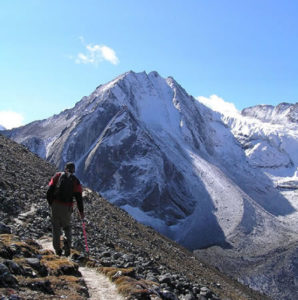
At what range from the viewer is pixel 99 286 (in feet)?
44.3

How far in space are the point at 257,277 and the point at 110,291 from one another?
151 meters

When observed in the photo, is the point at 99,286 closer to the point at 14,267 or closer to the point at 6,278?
the point at 14,267

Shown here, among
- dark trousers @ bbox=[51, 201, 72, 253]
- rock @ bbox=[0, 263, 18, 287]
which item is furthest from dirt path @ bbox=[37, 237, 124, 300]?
rock @ bbox=[0, 263, 18, 287]

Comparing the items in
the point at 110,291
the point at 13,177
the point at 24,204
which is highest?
the point at 13,177

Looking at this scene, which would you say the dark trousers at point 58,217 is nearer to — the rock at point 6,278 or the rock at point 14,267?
the rock at point 14,267

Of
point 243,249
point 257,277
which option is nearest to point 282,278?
point 257,277

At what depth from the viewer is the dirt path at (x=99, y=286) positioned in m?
12.3

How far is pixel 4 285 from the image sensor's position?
9656 millimetres

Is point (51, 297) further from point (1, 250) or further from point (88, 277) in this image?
point (88, 277)

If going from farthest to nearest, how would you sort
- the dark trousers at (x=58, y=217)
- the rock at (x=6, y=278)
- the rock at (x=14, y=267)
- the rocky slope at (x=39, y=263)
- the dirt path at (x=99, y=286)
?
the dark trousers at (x=58, y=217)
the dirt path at (x=99, y=286)
the rock at (x=14, y=267)
the rocky slope at (x=39, y=263)
the rock at (x=6, y=278)

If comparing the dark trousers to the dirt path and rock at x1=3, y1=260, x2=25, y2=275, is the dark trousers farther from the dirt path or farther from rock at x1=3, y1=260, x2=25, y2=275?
rock at x1=3, y1=260, x2=25, y2=275

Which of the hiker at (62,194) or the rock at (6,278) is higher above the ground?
the hiker at (62,194)

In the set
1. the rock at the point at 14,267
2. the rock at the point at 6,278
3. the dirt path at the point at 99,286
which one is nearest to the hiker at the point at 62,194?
the dirt path at the point at 99,286

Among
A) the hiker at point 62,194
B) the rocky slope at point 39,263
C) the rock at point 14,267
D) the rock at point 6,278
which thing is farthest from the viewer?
the hiker at point 62,194
